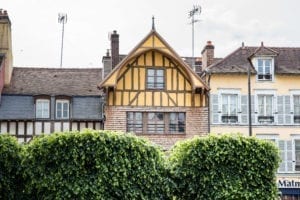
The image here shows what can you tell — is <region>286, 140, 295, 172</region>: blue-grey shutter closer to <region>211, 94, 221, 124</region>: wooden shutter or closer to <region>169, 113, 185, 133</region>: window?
<region>211, 94, 221, 124</region>: wooden shutter

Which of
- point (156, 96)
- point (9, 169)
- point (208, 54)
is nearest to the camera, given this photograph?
point (9, 169)

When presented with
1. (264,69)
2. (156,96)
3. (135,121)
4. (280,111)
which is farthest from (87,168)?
(264,69)

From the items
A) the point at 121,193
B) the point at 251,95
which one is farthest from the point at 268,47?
the point at 121,193

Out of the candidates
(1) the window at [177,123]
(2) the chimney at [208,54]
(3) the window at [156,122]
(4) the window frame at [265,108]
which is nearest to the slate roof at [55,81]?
(3) the window at [156,122]

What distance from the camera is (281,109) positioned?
3822 centimetres

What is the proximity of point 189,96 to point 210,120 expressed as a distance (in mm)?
1745

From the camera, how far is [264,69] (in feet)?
127

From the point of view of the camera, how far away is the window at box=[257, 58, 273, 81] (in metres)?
38.5

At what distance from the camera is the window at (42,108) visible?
3659 centimetres

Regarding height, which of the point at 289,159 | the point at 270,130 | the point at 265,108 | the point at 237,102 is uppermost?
the point at 237,102

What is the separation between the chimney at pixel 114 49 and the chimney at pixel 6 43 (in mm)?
5613

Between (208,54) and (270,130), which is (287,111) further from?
(208,54)

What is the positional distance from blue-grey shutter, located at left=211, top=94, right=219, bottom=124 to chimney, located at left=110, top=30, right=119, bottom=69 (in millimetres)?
5428

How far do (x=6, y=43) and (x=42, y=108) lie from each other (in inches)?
173
